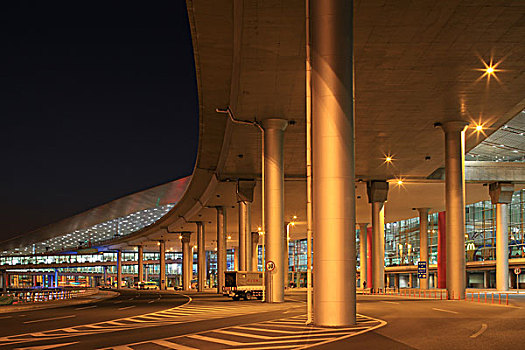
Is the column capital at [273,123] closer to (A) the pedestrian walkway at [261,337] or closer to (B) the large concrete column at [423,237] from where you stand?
(A) the pedestrian walkway at [261,337]

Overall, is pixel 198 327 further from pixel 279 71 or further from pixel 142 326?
pixel 279 71

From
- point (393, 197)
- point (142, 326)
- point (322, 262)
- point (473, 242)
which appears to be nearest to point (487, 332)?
point (322, 262)

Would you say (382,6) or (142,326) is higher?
(382,6)

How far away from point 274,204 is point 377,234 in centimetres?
2297

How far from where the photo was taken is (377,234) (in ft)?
188

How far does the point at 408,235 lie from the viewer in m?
102

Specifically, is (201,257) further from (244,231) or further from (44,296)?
(244,231)

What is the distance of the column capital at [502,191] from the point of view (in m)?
55.3

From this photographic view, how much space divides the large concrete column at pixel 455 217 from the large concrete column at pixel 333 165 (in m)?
21.9

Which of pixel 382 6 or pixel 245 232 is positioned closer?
pixel 382 6

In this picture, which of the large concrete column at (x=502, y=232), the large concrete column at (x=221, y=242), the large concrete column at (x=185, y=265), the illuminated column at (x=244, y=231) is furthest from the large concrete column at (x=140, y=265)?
the large concrete column at (x=502, y=232)

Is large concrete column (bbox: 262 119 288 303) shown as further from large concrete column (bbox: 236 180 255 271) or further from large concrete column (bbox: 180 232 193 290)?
large concrete column (bbox: 180 232 193 290)

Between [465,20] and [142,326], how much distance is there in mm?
16224

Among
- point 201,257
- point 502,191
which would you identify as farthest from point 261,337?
point 201,257
